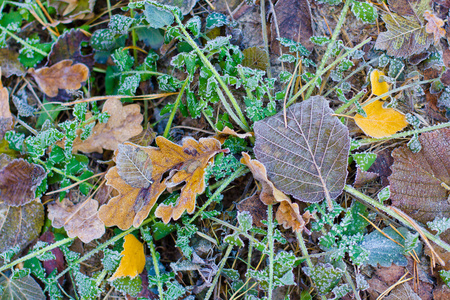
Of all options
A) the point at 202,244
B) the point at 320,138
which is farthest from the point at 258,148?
the point at 202,244

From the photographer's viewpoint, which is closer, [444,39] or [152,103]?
[444,39]

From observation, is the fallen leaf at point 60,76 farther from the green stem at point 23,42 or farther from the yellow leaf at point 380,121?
the yellow leaf at point 380,121

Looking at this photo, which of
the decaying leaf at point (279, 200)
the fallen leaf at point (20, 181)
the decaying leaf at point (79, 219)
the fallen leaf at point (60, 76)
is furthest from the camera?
the fallen leaf at point (60, 76)

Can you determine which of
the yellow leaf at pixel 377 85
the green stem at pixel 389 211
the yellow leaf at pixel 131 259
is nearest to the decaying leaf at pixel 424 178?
the green stem at pixel 389 211

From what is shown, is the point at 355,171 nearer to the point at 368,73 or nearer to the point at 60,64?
the point at 368,73

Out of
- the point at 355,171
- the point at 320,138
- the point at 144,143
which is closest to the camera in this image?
the point at 320,138
